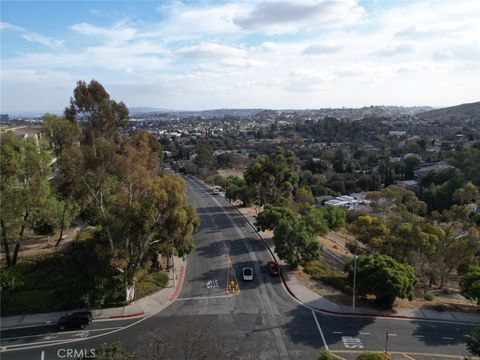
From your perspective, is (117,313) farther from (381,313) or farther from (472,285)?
(472,285)

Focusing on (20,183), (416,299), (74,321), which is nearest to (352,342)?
(416,299)

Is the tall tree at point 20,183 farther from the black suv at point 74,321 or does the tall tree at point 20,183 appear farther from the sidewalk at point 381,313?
the sidewalk at point 381,313

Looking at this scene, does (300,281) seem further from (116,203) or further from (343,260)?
(116,203)

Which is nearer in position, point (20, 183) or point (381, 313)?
point (381, 313)

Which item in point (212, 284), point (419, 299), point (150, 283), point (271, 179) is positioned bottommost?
point (419, 299)

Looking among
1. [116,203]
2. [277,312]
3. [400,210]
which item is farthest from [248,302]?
[400,210]
